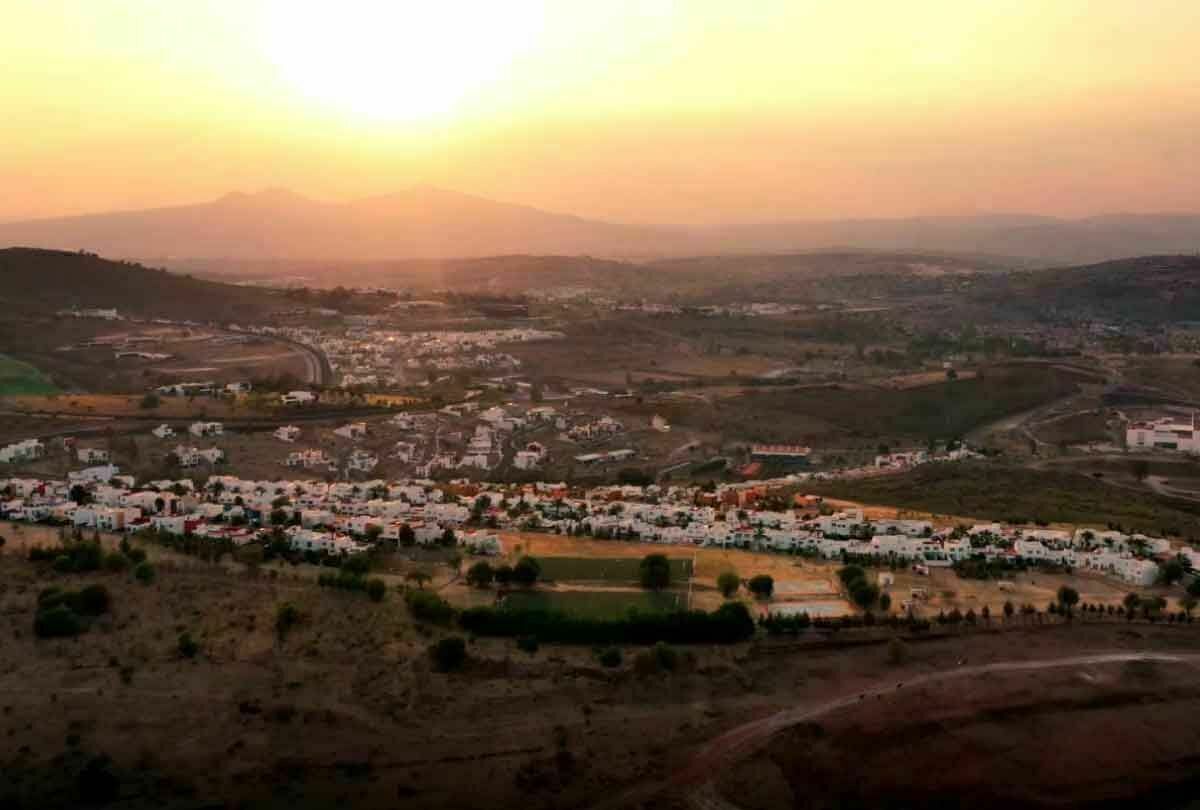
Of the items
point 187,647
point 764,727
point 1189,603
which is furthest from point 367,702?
point 1189,603

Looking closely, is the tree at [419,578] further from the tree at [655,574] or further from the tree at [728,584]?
the tree at [728,584]

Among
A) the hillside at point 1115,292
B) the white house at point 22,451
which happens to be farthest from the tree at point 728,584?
the hillside at point 1115,292

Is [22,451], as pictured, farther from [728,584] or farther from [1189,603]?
[1189,603]

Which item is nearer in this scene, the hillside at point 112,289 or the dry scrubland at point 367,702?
the dry scrubland at point 367,702

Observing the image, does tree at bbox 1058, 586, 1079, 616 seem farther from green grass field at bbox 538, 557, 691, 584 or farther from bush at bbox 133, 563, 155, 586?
bush at bbox 133, 563, 155, 586

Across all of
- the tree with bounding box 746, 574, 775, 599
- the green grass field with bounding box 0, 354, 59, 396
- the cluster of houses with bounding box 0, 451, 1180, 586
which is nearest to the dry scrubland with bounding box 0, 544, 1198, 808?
the tree with bounding box 746, 574, 775, 599

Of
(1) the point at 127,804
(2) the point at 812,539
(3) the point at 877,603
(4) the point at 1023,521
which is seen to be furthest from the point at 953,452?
(1) the point at 127,804

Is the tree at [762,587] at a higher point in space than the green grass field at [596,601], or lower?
higher
